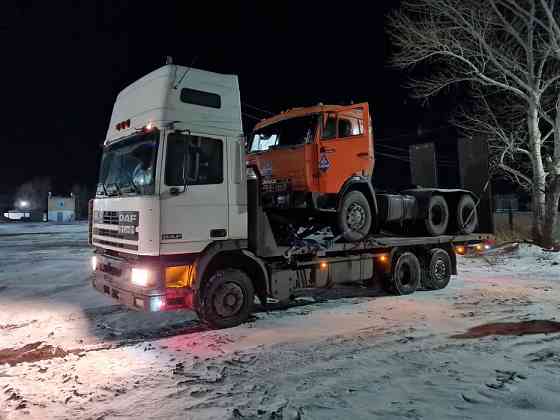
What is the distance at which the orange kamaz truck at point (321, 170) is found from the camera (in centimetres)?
835

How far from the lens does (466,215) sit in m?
11.6

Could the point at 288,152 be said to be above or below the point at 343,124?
below

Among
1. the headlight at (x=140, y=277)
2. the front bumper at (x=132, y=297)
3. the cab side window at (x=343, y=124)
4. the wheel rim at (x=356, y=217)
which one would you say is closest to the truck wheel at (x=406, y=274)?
the wheel rim at (x=356, y=217)

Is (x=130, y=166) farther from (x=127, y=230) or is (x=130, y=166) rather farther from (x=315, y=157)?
(x=315, y=157)

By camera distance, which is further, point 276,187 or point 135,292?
point 276,187

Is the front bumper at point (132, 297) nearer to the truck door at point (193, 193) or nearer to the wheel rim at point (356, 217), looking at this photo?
the truck door at point (193, 193)

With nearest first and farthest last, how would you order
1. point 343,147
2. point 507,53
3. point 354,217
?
point 343,147 → point 354,217 → point 507,53

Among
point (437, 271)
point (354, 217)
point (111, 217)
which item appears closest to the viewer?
point (111, 217)

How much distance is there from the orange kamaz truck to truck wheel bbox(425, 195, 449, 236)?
1.25 meters

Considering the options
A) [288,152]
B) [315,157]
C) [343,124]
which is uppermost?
[343,124]

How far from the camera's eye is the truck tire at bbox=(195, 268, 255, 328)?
6871 millimetres

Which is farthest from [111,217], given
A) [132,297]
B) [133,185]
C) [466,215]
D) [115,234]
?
[466,215]

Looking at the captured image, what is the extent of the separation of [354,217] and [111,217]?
15.1 feet

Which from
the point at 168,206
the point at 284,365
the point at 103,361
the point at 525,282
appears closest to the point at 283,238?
the point at 168,206
